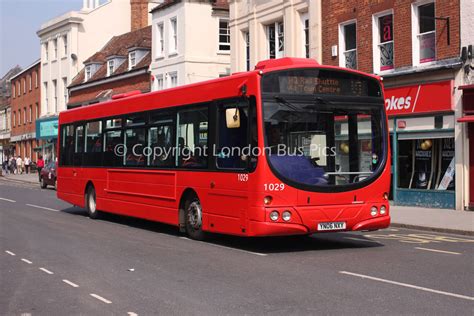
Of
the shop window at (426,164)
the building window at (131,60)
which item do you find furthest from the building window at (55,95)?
the shop window at (426,164)

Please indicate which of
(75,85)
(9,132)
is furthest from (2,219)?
(9,132)

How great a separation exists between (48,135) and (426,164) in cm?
4051

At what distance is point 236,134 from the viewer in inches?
432

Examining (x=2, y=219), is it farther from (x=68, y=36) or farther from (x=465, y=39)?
(x=68, y=36)

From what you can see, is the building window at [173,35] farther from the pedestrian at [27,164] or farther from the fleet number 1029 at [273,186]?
the fleet number 1029 at [273,186]

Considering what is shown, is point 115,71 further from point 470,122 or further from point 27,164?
point 470,122

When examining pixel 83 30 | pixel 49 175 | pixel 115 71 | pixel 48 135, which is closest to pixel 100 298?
pixel 49 175

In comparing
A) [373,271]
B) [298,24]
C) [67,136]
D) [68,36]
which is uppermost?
[68,36]

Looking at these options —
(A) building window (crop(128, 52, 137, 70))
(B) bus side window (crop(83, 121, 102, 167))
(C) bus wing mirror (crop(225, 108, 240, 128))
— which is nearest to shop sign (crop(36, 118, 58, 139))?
(A) building window (crop(128, 52, 137, 70))

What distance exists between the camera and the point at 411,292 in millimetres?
7449

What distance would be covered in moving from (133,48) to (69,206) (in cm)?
2146

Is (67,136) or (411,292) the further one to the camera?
(67,136)

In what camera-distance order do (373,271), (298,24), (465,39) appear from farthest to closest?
(298,24), (465,39), (373,271)

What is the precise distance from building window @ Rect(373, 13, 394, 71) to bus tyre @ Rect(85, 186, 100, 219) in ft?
33.5
